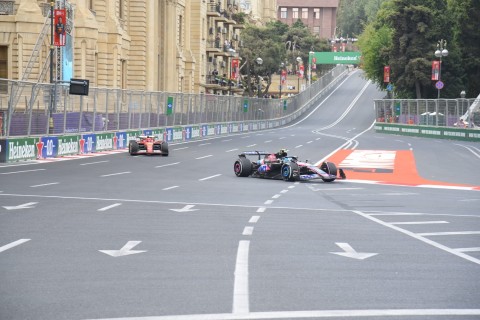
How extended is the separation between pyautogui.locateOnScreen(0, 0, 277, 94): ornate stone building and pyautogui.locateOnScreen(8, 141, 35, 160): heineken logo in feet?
29.2

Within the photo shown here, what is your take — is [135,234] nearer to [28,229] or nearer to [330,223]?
[28,229]

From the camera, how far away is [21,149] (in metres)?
34.2

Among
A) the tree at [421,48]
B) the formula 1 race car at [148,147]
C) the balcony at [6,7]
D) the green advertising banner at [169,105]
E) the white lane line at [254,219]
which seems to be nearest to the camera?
the white lane line at [254,219]

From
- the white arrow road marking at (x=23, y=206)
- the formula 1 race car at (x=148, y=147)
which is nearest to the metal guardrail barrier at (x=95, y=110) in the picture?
the formula 1 race car at (x=148, y=147)

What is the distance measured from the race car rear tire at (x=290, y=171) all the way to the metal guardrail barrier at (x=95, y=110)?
32.8 feet

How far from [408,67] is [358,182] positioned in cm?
7429

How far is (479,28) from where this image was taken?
3900 inches

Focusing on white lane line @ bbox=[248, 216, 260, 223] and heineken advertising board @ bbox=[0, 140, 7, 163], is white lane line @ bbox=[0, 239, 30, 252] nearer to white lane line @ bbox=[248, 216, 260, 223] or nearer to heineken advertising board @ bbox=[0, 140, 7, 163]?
white lane line @ bbox=[248, 216, 260, 223]

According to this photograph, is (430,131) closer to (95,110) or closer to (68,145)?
(95,110)

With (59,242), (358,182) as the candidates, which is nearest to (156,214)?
(59,242)

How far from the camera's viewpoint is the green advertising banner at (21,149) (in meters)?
33.2

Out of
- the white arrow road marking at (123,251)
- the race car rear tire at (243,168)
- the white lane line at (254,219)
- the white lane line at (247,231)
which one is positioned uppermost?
the white arrow road marking at (123,251)

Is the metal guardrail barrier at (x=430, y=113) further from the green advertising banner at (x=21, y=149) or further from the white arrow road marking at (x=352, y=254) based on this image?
the white arrow road marking at (x=352, y=254)

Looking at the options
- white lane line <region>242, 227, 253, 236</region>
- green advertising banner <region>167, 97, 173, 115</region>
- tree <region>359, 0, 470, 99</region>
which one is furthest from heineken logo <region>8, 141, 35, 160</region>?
tree <region>359, 0, 470, 99</region>
